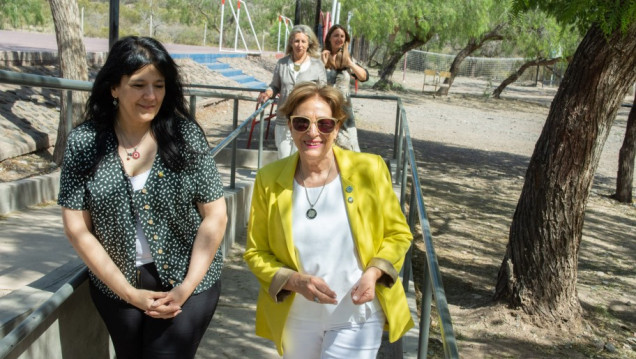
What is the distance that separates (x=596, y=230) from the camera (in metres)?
8.76

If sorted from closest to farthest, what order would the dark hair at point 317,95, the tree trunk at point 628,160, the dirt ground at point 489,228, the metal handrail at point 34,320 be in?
the metal handrail at point 34,320
the dark hair at point 317,95
the dirt ground at point 489,228
the tree trunk at point 628,160

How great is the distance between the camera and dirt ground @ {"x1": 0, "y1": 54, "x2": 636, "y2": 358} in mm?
→ 5234

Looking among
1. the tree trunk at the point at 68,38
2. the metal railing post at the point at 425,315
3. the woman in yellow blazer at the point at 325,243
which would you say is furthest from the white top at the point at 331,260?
the tree trunk at the point at 68,38

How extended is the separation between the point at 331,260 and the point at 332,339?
0.85 feet

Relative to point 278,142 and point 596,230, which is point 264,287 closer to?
point 278,142

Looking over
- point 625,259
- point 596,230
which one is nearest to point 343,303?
point 625,259

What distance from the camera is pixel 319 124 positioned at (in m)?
2.47

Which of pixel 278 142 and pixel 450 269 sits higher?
pixel 278 142

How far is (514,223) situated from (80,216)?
12.9ft

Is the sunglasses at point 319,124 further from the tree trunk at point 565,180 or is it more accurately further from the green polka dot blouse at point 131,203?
the tree trunk at point 565,180

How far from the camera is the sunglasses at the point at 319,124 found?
2.47 metres

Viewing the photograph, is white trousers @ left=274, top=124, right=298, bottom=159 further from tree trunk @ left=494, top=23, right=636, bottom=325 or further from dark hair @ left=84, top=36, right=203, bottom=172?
dark hair @ left=84, top=36, right=203, bottom=172

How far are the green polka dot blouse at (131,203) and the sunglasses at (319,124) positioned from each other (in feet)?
1.19

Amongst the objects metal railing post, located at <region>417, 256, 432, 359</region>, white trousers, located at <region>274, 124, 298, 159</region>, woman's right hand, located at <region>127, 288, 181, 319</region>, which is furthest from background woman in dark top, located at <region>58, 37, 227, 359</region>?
white trousers, located at <region>274, 124, 298, 159</region>
